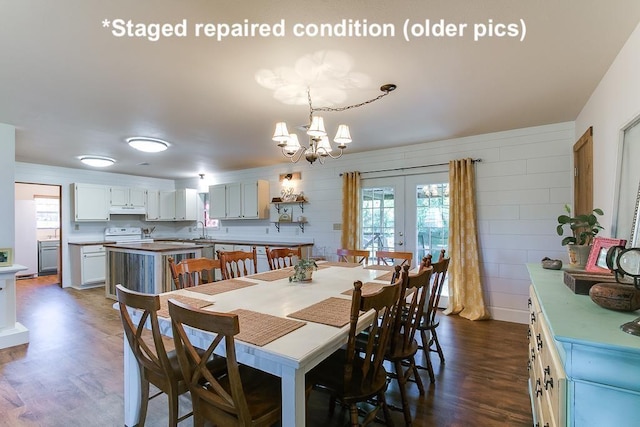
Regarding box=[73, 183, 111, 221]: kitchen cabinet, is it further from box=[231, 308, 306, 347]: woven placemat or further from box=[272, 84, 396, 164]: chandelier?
box=[231, 308, 306, 347]: woven placemat

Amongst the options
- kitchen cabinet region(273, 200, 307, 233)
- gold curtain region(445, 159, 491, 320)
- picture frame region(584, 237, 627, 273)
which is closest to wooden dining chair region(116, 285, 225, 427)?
picture frame region(584, 237, 627, 273)

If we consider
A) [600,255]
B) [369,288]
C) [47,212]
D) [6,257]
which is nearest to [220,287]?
[369,288]

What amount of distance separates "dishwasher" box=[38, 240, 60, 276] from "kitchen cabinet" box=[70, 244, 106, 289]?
1937 millimetres

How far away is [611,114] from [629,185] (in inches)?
27.4

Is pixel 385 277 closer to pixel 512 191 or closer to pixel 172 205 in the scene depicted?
pixel 512 191

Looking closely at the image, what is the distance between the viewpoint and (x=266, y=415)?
135 centimetres

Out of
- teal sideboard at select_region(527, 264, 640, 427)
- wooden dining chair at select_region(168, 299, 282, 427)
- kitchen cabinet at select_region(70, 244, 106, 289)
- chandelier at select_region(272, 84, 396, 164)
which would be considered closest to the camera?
teal sideboard at select_region(527, 264, 640, 427)

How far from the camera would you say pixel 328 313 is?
1.70 meters

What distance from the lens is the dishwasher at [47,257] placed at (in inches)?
297

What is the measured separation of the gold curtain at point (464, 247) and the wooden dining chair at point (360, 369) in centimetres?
278

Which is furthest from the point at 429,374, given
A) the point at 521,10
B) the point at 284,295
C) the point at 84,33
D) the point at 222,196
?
the point at 222,196

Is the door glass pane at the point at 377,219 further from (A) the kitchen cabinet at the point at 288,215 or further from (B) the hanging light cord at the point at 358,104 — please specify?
(B) the hanging light cord at the point at 358,104

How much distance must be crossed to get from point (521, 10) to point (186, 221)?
772 centimetres

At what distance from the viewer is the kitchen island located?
4.57 m
